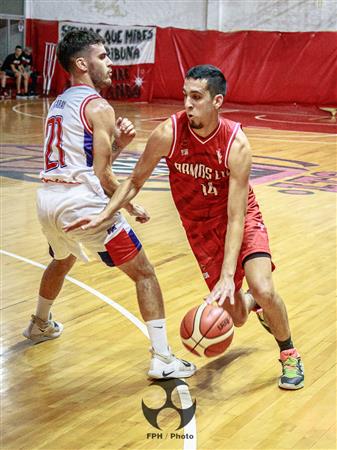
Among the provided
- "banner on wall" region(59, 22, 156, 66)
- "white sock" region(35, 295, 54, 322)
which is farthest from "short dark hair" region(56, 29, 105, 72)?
"banner on wall" region(59, 22, 156, 66)

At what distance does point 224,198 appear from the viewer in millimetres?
4723

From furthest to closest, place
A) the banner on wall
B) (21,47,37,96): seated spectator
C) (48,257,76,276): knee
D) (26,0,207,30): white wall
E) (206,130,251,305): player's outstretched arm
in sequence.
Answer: (21,47,37,96): seated spectator
the banner on wall
(26,0,207,30): white wall
(48,257,76,276): knee
(206,130,251,305): player's outstretched arm

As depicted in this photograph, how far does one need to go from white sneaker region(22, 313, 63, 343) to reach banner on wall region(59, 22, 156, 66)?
19446 mm

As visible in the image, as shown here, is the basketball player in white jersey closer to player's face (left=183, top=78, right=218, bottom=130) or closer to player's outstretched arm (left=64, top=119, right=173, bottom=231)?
player's outstretched arm (left=64, top=119, right=173, bottom=231)

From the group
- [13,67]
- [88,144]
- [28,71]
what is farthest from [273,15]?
[88,144]

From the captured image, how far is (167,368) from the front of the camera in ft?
15.6

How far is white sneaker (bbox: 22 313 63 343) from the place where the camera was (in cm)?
539

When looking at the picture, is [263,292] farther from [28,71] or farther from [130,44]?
[28,71]

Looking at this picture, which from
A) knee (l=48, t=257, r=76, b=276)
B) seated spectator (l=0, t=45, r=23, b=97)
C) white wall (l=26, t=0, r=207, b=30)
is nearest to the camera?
knee (l=48, t=257, r=76, b=276)

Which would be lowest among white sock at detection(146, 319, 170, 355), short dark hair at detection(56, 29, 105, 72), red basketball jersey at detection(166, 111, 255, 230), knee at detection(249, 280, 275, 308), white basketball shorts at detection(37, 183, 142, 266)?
white sock at detection(146, 319, 170, 355)

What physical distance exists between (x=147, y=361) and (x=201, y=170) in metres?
1.31

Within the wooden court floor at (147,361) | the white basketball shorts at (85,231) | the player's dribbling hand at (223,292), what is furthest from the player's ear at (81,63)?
the wooden court floor at (147,361)

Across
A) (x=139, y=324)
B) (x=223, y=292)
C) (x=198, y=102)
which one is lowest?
(x=139, y=324)

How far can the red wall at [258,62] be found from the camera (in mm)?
21375
